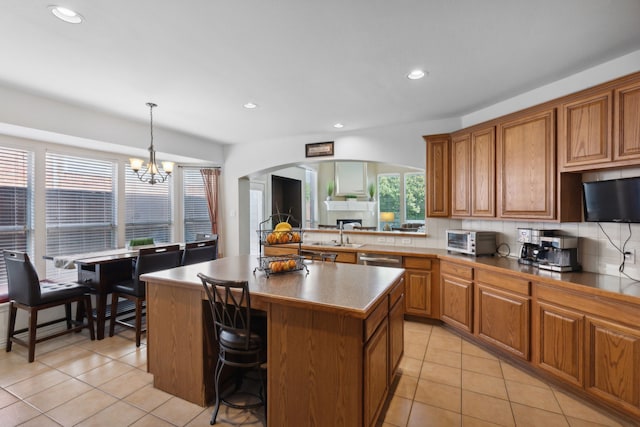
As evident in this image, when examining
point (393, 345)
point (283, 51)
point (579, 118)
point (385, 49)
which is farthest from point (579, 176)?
point (283, 51)

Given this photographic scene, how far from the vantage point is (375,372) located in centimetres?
178

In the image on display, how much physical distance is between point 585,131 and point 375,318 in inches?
88.2

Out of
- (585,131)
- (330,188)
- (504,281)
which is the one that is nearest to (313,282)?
(504,281)

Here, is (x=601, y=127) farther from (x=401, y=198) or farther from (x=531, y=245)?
(x=401, y=198)

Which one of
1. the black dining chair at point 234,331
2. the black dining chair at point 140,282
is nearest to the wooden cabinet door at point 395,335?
the black dining chair at point 234,331

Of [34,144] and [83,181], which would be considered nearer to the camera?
[34,144]

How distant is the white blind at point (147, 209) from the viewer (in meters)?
4.61

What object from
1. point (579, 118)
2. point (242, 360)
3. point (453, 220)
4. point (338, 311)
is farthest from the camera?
point (453, 220)

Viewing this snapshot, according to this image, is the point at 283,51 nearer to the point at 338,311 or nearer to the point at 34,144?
the point at 338,311

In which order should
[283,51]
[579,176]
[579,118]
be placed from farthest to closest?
[579,176] < [579,118] < [283,51]

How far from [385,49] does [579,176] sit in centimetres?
206

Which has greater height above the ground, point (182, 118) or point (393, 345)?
point (182, 118)

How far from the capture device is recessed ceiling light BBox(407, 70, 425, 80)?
2582mm

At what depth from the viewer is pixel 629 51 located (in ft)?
7.45
